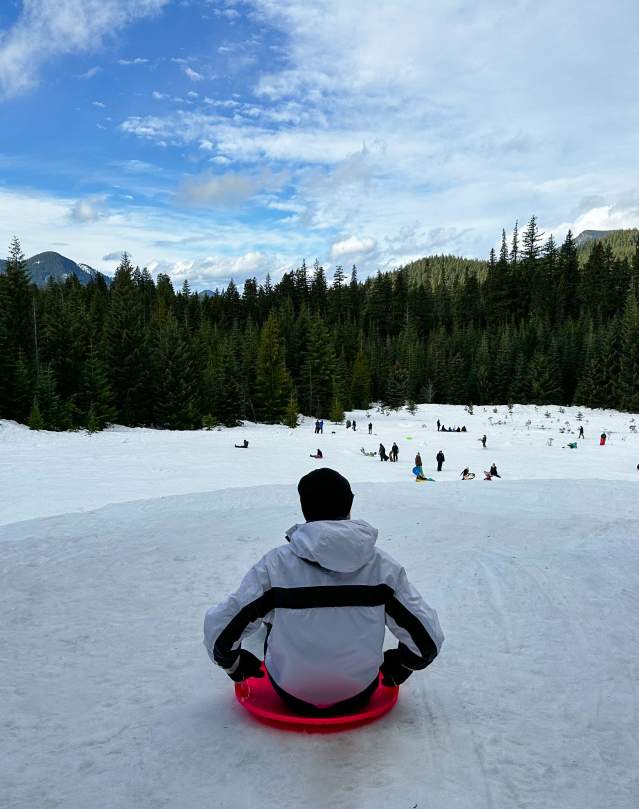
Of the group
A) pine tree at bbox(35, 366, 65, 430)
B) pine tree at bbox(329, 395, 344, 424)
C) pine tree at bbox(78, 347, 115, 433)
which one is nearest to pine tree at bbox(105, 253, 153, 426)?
pine tree at bbox(78, 347, 115, 433)

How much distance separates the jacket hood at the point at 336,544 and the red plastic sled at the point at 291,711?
3.50ft

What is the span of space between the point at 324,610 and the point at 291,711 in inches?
33.7

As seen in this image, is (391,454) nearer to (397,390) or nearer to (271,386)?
(271,386)

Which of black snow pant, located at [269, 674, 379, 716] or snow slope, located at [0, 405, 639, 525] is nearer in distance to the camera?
black snow pant, located at [269, 674, 379, 716]

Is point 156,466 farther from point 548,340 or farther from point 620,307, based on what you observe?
point 620,307

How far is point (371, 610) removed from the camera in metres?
3.25

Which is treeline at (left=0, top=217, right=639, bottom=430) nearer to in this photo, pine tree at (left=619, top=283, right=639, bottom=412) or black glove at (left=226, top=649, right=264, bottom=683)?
pine tree at (left=619, top=283, right=639, bottom=412)

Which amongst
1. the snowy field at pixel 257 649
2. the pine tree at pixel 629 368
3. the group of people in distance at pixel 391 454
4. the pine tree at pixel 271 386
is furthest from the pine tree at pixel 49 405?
the pine tree at pixel 629 368

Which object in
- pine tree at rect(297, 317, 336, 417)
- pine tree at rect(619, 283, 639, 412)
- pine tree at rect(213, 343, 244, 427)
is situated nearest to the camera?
pine tree at rect(213, 343, 244, 427)

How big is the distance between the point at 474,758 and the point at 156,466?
21.2 m

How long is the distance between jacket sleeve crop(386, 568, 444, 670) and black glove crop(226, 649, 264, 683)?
971 mm

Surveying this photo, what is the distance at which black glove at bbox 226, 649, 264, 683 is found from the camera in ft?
11.7

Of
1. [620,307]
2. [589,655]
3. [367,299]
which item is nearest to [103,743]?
[589,655]

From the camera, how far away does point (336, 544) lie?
306 centimetres
